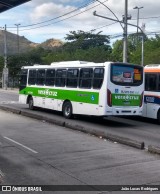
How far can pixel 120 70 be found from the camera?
1733 cm

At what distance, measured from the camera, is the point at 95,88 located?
57.5 feet

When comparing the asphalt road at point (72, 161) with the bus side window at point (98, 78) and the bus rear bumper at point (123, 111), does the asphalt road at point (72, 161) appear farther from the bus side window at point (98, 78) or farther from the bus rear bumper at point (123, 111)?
the bus side window at point (98, 78)

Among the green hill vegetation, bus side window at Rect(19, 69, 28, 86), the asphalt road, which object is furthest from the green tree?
the asphalt road

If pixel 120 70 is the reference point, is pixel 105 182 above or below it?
below

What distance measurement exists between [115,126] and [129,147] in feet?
18.8

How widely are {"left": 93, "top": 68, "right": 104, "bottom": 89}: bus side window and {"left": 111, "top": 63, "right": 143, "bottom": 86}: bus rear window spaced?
493mm

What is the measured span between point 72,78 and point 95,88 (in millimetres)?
2298

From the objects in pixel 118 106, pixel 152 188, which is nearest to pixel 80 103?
pixel 118 106

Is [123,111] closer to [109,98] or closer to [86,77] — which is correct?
[109,98]

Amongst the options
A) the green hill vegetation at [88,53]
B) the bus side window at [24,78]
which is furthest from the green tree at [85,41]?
the bus side window at [24,78]

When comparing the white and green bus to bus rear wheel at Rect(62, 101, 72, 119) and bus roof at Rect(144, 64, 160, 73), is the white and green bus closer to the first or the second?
bus rear wheel at Rect(62, 101, 72, 119)

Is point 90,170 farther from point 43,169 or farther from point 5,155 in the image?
point 5,155

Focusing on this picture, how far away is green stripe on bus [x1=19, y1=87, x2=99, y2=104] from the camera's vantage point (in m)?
17.7

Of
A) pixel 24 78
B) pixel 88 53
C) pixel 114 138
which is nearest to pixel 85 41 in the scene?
pixel 88 53
